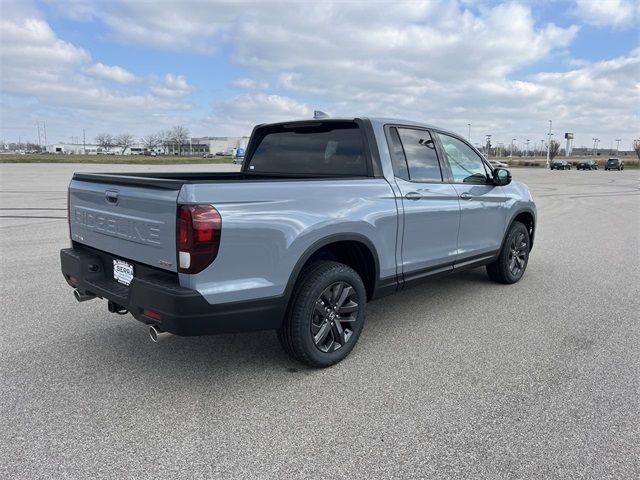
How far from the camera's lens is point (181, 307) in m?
2.80

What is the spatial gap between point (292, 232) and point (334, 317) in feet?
2.63

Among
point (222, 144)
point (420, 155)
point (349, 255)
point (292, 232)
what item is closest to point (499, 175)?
point (420, 155)

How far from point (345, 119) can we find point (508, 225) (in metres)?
2.69

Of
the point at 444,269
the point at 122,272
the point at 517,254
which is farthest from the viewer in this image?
the point at 517,254

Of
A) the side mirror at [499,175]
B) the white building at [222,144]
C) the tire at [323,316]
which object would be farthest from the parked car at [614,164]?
the white building at [222,144]

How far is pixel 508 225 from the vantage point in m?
5.78

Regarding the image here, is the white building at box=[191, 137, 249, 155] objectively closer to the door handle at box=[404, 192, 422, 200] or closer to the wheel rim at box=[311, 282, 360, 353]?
the door handle at box=[404, 192, 422, 200]

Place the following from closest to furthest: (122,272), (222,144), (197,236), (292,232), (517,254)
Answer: (197,236) < (292,232) < (122,272) < (517,254) < (222,144)

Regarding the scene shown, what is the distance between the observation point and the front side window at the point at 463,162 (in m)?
4.92

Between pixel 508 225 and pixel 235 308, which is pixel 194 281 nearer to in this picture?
pixel 235 308

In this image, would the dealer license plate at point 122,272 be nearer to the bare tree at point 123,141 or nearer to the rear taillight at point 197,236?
the rear taillight at point 197,236

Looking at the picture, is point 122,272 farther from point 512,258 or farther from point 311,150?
point 512,258

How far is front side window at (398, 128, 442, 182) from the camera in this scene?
14.3 feet

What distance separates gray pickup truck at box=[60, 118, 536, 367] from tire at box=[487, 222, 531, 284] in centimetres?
69
